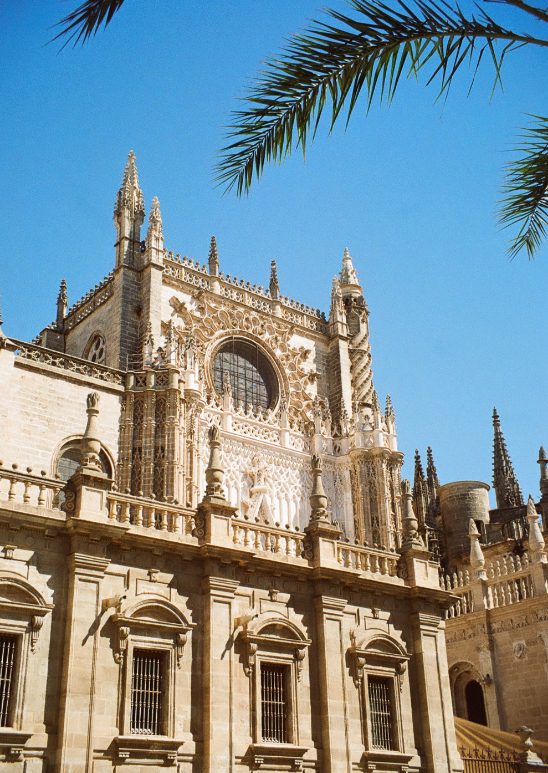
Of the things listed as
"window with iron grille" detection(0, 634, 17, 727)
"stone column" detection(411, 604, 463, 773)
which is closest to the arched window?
"stone column" detection(411, 604, 463, 773)

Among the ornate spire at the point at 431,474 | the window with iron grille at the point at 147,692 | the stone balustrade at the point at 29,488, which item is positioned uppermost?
the ornate spire at the point at 431,474

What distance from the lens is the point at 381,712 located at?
17.1 meters

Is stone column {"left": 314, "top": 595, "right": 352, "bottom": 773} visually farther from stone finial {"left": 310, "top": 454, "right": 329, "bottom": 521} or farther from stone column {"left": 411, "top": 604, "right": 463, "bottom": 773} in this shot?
stone column {"left": 411, "top": 604, "right": 463, "bottom": 773}

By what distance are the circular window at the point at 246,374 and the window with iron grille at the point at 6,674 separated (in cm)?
1905

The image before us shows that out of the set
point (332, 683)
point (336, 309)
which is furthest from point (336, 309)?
point (332, 683)

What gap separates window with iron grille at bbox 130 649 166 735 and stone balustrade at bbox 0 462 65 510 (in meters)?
2.78

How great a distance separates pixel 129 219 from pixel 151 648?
20158 millimetres

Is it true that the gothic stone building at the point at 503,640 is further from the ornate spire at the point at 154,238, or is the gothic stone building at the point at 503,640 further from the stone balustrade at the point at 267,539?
the ornate spire at the point at 154,238

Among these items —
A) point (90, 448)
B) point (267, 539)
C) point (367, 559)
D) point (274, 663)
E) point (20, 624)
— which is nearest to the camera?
point (20, 624)

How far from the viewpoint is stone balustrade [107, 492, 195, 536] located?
48.9 feet

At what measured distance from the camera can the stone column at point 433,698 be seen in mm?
17328

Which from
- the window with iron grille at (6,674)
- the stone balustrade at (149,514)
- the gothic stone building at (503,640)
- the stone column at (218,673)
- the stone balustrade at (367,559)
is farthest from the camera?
the gothic stone building at (503,640)

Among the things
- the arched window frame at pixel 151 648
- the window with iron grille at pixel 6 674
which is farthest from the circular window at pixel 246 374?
the window with iron grille at pixel 6 674

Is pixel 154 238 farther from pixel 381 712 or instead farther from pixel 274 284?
pixel 381 712
